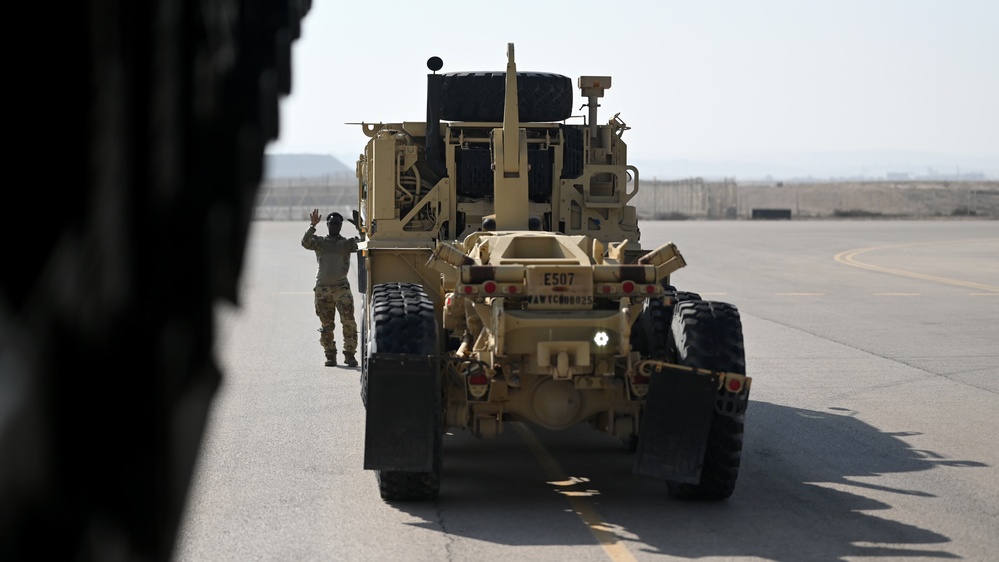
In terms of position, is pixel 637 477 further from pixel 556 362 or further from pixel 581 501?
pixel 556 362

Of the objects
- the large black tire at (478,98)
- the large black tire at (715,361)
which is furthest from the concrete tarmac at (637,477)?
the large black tire at (478,98)

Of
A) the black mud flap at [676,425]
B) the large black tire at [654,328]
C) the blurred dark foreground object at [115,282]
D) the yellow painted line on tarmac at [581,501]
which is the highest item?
the blurred dark foreground object at [115,282]

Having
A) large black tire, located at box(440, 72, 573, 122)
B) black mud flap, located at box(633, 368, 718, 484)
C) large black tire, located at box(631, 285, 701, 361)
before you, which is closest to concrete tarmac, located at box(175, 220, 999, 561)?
black mud flap, located at box(633, 368, 718, 484)

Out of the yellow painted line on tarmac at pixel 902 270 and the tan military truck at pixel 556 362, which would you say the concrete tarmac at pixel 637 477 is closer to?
the tan military truck at pixel 556 362

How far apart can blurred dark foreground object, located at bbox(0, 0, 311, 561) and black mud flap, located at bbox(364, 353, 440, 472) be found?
7107 mm

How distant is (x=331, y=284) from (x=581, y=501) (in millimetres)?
7434

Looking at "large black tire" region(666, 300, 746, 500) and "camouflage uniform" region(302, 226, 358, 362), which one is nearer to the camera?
"large black tire" region(666, 300, 746, 500)

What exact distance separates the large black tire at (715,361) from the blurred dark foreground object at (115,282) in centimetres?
759

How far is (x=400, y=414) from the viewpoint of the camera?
845 centimetres

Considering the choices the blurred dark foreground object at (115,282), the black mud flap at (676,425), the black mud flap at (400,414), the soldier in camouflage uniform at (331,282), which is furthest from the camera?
the soldier in camouflage uniform at (331,282)

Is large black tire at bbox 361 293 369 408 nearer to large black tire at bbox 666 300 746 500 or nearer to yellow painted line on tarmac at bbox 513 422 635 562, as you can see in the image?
yellow painted line on tarmac at bbox 513 422 635 562

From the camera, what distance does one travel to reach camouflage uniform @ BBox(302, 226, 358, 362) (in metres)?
15.7

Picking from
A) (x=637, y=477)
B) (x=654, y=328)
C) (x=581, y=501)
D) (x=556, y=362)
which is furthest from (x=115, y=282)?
(x=654, y=328)

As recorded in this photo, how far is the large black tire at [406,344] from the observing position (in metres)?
8.63
